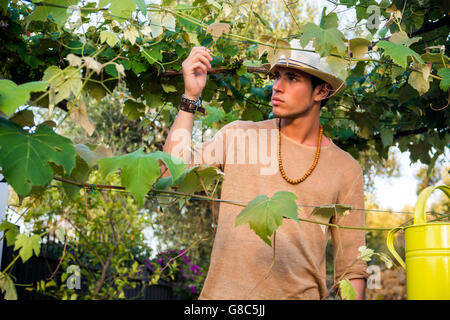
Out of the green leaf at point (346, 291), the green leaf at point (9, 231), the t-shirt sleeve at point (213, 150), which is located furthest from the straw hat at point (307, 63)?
the green leaf at point (9, 231)

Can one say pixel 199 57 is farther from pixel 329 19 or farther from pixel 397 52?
pixel 397 52

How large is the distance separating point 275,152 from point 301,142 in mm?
159

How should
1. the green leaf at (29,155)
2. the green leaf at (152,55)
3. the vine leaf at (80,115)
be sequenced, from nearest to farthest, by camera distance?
the green leaf at (29,155), the vine leaf at (80,115), the green leaf at (152,55)

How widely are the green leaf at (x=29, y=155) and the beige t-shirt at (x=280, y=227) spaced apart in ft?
3.58

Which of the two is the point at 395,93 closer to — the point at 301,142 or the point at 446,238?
the point at 301,142

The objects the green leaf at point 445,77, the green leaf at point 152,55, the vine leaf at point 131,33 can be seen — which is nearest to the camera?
the vine leaf at point 131,33

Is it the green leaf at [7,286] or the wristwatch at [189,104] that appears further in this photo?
the wristwatch at [189,104]

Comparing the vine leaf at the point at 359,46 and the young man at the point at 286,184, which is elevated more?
the vine leaf at the point at 359,46

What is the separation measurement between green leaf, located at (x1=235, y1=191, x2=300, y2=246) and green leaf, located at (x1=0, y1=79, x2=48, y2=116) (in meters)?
0.52

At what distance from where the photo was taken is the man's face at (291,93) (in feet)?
7.28

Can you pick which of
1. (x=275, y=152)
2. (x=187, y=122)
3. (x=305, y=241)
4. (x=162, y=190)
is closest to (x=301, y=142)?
(x=275, y=152)

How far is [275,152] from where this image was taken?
230 centimetres

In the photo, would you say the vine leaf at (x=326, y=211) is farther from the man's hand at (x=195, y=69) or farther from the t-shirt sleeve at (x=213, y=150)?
the t-shirt sleeve at (x=213, y=150)

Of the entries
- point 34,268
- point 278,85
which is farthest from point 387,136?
point 34,268
